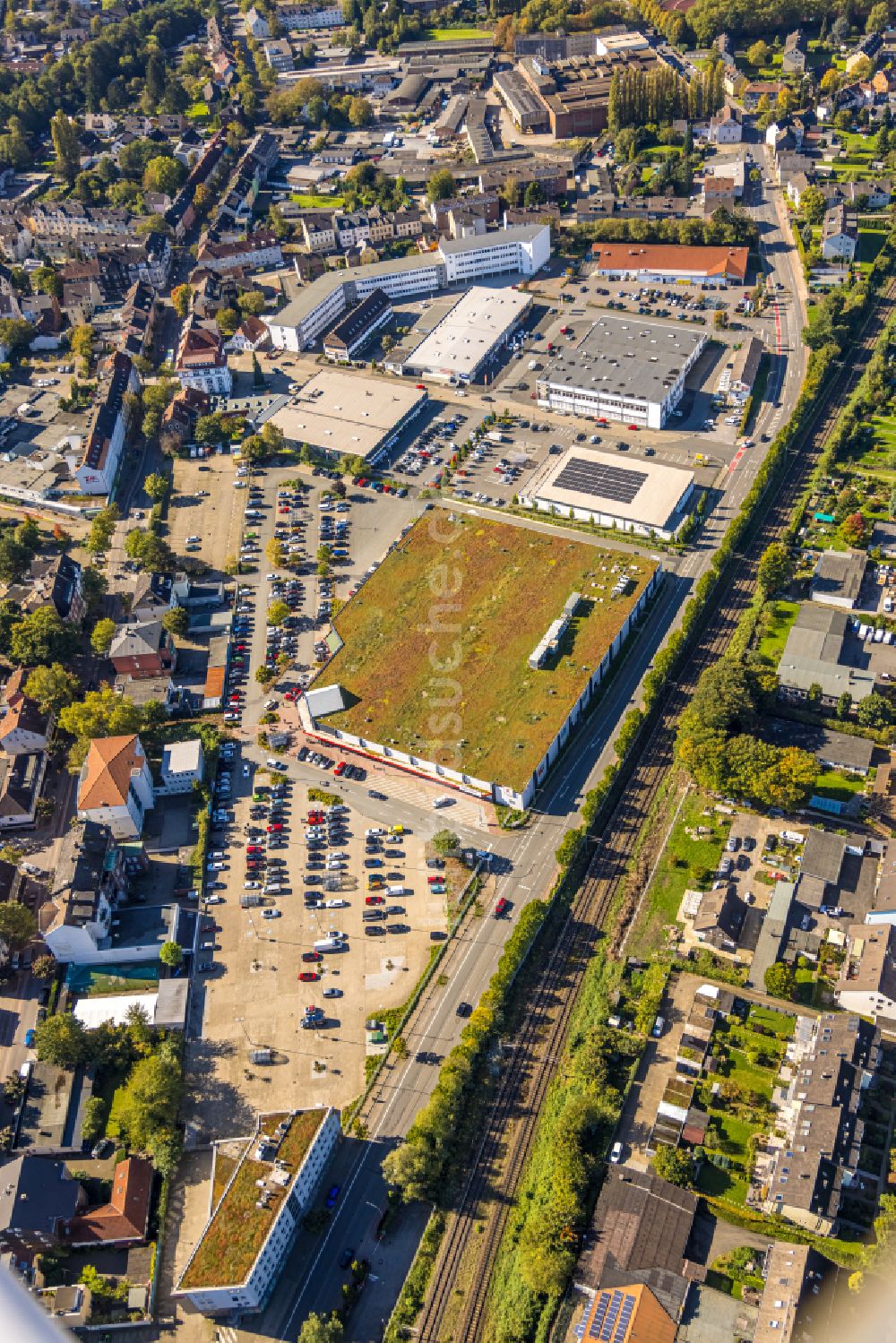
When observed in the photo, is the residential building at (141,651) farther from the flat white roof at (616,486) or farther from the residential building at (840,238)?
the residential building at (840,238)

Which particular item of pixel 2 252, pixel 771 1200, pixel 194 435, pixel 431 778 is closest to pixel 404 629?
pixel 431 778

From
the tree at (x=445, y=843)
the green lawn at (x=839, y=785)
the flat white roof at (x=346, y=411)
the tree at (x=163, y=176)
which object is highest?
the tree at (x=163, y=176)

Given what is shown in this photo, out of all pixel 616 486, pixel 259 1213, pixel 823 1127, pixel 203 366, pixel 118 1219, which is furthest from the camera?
pixel 203 366

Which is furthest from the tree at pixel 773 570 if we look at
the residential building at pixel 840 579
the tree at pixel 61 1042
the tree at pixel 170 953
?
the tree at pixel 61 1042

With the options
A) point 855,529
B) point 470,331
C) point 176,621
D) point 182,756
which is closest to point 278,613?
point 176,621

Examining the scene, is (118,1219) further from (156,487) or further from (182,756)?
(156,487)

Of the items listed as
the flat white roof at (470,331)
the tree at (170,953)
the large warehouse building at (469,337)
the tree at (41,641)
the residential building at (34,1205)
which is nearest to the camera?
the residential building at (34,1205)

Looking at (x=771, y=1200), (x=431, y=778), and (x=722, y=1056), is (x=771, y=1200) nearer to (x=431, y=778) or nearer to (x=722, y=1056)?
(x=722, y=1056)
